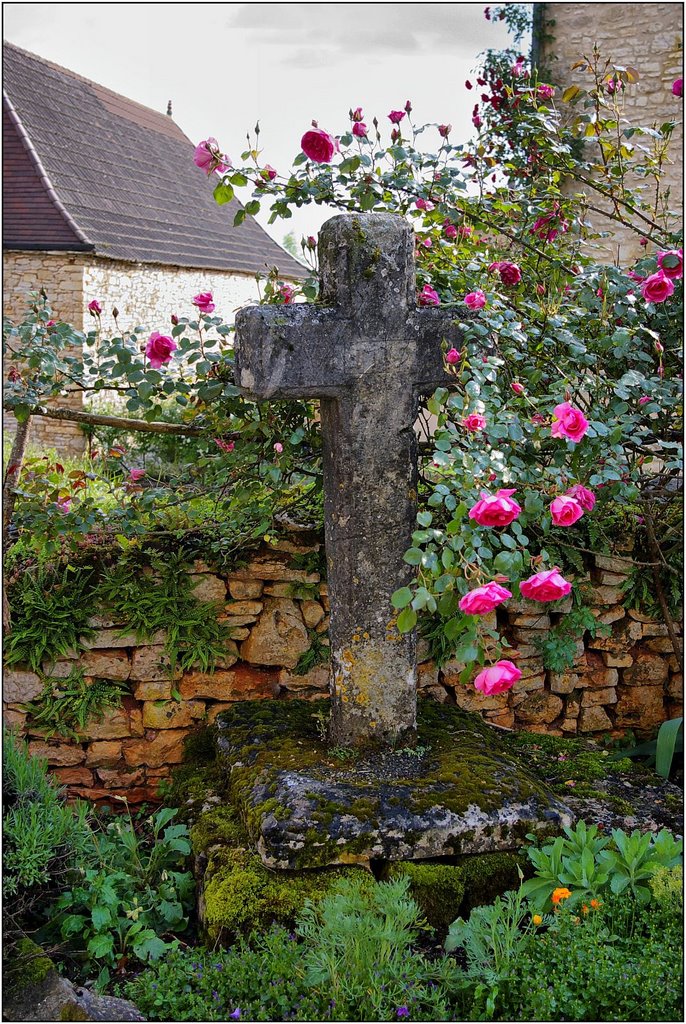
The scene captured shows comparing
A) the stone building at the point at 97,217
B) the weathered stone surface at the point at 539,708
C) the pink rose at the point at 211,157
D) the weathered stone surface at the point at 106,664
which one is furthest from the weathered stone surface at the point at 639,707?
the stone building at the point at 97,217

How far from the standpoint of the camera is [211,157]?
10.4 feet

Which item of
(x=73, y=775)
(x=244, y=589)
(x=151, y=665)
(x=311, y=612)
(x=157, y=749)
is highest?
(x=244, y=589)

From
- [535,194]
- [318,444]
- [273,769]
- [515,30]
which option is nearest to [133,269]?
[515,30]

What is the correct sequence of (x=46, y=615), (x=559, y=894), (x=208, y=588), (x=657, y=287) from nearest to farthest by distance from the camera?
(x=559, y=894), (x=657, y=287), (x=46, y=615), (x=208, y=588)

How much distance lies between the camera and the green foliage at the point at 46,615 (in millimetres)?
3572

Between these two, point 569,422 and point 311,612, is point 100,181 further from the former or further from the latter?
point 569,422

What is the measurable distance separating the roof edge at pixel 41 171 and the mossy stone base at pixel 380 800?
10.2 m

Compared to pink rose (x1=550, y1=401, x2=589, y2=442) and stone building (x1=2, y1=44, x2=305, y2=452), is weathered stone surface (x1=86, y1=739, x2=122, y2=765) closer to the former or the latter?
pink rose (x1=550, y1=401, x2=589, y2=442)

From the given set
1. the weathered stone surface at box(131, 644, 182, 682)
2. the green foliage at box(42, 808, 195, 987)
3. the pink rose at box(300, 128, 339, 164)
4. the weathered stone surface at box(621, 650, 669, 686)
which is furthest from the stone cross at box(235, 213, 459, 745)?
the weathered stone surface at box(621, 650, 669, 686)

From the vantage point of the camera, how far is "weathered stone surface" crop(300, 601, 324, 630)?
377 centimetres

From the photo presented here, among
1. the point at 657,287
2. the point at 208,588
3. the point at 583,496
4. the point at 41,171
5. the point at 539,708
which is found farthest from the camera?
the point at 41,171

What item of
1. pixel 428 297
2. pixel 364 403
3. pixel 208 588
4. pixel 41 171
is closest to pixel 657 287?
pixel 428 297

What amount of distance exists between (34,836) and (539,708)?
2.30 meters

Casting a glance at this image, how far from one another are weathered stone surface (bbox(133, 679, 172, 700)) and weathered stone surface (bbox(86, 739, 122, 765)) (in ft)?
0.77
